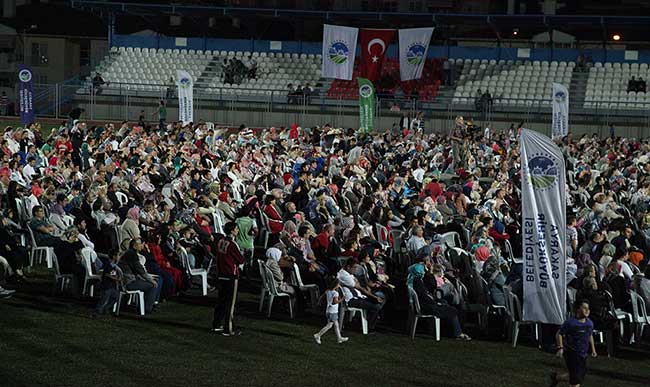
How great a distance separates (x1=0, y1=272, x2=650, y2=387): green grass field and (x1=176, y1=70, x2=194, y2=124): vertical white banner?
56.6 feet

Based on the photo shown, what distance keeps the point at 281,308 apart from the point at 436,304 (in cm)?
260

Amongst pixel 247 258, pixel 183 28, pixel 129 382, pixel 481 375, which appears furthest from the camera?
pixel 183 28

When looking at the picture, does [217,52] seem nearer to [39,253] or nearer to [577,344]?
[39,253]

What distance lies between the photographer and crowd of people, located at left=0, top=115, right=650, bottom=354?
→ 589 inches

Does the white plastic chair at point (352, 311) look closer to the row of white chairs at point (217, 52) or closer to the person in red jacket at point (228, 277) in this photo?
the person in red jacket at point (228, 277)

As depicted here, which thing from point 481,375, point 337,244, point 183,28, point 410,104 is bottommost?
point 481,375

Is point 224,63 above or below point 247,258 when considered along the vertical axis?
above

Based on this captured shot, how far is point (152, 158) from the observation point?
83.3 ft

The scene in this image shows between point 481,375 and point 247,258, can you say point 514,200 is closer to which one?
point 247,258

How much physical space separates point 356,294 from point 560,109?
1829 cm

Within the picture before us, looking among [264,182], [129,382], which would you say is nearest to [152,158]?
[264,182]

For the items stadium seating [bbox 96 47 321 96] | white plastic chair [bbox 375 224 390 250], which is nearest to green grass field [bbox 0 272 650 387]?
white plastic chair [bbox 375 224 390 250]

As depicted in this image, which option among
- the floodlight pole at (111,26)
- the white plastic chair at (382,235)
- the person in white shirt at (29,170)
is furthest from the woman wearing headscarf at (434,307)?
the floodlight pole at (111,26)

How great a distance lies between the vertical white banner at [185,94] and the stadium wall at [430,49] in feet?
62.3
